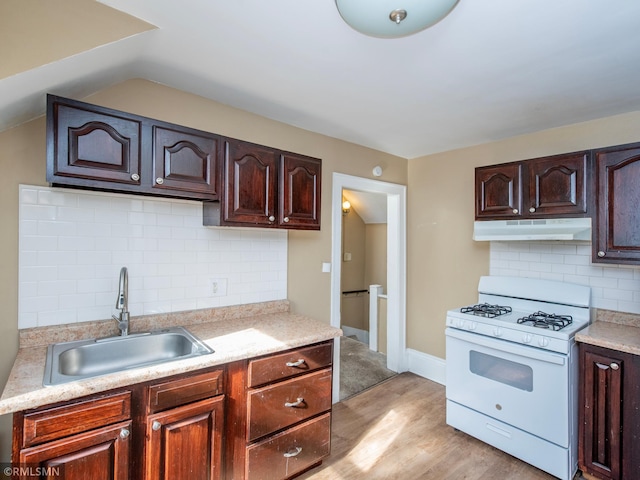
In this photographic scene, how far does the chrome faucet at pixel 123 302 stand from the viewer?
1828mm

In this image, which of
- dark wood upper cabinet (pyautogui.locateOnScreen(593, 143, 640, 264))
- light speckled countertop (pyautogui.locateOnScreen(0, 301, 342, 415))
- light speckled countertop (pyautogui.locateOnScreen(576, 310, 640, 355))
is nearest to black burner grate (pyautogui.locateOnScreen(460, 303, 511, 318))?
light speckled countertop (pyautogui.locateOnScreen(576, 310, 640, 355))

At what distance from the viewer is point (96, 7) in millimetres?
1347

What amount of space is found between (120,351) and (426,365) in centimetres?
297

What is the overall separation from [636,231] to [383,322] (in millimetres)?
2747

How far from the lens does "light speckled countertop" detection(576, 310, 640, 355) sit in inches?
75.9

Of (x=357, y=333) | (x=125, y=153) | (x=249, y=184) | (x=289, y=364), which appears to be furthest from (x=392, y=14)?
(x=357, y=333)

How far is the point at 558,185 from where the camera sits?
2.37 metres

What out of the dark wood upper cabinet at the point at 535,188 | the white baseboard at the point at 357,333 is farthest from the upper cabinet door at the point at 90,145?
the white baseboard at the point at 357,333

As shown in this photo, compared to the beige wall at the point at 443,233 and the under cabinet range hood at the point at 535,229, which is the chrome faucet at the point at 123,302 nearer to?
the under cabinet range hood at the point at 535,229

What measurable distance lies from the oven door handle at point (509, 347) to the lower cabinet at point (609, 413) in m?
0.19

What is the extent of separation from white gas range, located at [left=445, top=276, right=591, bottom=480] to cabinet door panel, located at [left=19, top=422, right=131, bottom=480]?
226cm

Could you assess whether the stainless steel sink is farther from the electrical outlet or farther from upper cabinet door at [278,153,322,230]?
upper cabinet door at [278,153,322,230]

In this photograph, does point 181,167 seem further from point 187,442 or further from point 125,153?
point 187,442

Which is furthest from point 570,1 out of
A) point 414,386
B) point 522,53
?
point 414,386
